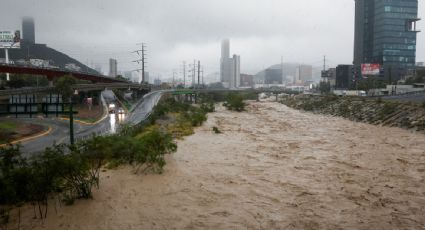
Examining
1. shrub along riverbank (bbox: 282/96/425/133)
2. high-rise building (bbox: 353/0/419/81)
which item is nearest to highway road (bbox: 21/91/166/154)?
shrub along riverbank (bbox: 282/96/425/133)

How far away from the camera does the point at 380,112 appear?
5847cm

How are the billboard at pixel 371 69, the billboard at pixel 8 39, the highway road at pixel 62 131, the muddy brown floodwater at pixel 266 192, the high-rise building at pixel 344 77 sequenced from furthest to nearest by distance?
the high-rise building at pixel 344 77
the billboard at pixel 371 69
the billboard at pixel 8 39
the highway road at pixel 62 131
the muddy brown floodwater at pixel 266 192

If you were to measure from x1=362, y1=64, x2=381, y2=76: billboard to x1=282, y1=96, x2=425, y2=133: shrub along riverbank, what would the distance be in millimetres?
52890

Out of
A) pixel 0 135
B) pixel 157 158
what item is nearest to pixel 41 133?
pixel 0 135

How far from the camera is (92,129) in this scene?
4500 centimetres

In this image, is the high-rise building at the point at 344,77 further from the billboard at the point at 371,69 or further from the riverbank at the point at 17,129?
the riverbank at the point at 17,129

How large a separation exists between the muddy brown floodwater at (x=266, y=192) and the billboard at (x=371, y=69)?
108400 mm

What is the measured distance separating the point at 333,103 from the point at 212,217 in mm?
76066

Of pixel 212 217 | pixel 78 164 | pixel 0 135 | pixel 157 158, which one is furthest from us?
pixel 0 135

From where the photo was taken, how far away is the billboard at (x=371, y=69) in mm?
129625

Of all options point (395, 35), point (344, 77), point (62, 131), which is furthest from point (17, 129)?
point (395, 35)

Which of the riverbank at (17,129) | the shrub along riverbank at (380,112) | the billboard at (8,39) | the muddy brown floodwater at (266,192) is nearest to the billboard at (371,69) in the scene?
the shrub along riverbank at (380,112)

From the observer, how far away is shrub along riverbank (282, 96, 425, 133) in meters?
47.4

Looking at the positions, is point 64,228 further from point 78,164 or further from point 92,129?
point 92,129
